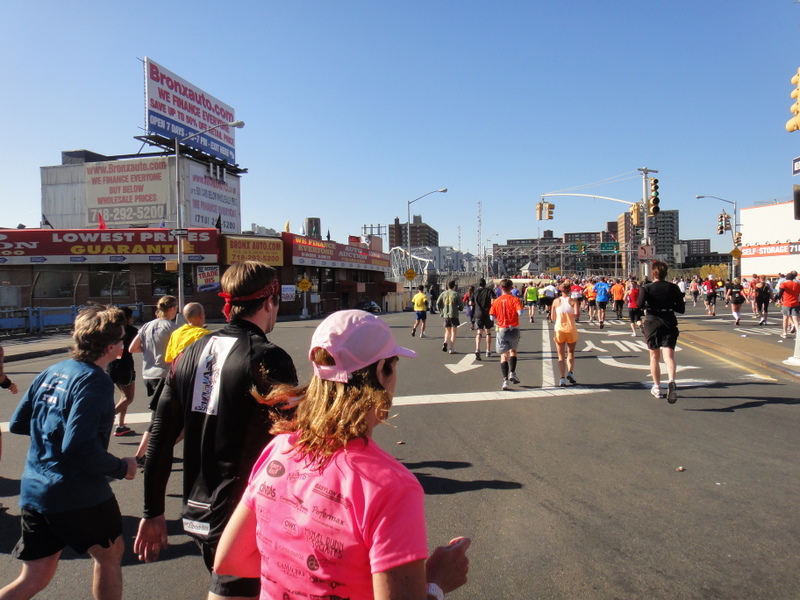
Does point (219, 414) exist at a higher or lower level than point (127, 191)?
lower

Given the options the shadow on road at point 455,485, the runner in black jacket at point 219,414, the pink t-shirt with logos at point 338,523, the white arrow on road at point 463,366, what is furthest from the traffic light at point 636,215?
the pink t-shirt with logos at point 338,523

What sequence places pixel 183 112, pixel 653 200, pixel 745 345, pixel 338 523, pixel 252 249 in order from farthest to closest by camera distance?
pixel 183 112, pixel 252 249, pixel 653 200, pixel 745 345, pixel 338 523

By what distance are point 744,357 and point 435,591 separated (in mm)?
12773

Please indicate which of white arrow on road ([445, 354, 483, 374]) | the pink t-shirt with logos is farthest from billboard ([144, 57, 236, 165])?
the pink t-shirt with logos

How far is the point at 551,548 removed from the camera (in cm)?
378

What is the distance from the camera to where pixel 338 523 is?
1.46 meters

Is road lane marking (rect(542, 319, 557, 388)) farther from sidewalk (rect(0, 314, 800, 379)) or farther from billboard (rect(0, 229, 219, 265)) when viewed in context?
billboard (rect(0, 229, 219, 265))

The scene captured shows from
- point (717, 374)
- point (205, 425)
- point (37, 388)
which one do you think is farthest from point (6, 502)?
point (717, 374)

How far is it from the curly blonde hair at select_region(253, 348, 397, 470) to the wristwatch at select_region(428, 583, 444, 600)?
17.8 inches

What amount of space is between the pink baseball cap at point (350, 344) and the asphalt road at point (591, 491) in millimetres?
2252

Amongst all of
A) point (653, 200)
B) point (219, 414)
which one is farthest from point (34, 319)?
point (653, 200)

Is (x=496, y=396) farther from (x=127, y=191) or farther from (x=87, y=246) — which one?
(x=127, y=191)

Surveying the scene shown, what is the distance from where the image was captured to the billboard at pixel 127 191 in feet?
143

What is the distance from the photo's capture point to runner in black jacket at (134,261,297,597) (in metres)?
2.32
